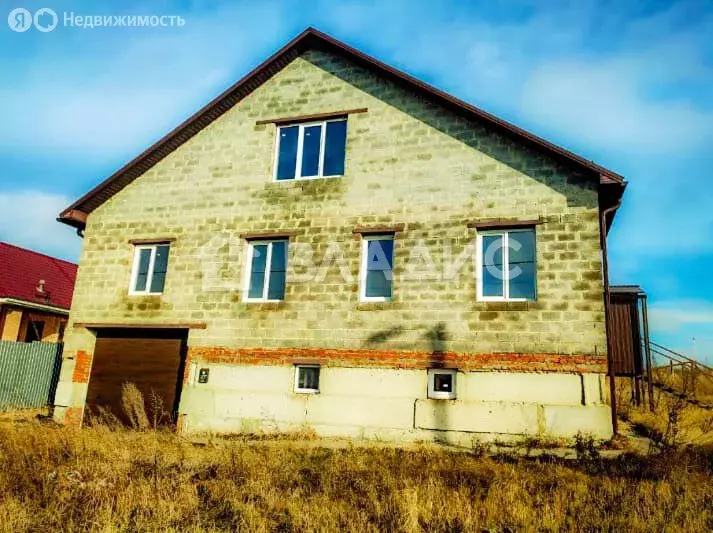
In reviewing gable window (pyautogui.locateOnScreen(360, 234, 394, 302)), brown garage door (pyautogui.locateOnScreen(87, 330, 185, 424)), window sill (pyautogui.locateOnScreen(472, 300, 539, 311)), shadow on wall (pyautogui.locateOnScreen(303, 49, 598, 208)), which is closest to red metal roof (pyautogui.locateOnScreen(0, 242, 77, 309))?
brown garage door (pyautogui.locateOnScreen(87, 330, 185, 424))

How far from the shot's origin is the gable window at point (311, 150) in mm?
12352

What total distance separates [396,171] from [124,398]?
8059 millimetres

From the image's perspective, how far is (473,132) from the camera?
37.2ft

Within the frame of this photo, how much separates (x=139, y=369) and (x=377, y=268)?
622 centimetres

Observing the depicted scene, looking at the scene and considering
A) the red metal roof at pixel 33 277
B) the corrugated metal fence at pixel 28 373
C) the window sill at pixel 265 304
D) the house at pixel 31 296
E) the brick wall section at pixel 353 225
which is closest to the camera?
the brick wall section at pixel 353 225

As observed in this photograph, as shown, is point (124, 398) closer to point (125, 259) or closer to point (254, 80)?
point (125, 259)

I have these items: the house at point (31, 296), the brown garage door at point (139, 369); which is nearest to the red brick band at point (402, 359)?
the brown garage door at point (139, 369)

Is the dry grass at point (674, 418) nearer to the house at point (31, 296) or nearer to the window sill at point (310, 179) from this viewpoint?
the window sill at point (310, 179)

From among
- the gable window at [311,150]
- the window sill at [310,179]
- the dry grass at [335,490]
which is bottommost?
the dry grass at [335,490]

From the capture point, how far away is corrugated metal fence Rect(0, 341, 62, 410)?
14.8 m

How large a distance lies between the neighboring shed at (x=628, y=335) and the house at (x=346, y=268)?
5.76 m

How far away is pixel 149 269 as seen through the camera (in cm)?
1298

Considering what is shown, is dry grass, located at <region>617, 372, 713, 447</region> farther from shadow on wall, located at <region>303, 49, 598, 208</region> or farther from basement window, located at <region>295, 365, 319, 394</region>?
basement window, located at <region>295, 365, 319, 394</region>

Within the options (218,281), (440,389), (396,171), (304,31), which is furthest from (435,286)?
(304,31)
